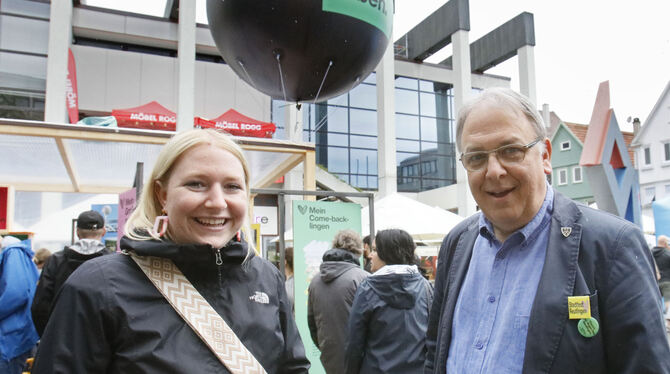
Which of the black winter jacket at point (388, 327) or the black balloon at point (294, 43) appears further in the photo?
the black balloon at point (294, 43)

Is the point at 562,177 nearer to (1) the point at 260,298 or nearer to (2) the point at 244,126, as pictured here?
(2) the point at 244,126

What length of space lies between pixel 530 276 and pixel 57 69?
687 inches

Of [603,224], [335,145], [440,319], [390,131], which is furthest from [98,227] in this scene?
[335,145]

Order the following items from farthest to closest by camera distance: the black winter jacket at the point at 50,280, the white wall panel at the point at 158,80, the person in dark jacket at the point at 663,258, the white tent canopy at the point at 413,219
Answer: the white wall panel at the point at 158,80 < the white tent canopy at the point at 413,219 < the person in dark jacket at the point at 663,258 < the black winter jacket at the point at 50,280

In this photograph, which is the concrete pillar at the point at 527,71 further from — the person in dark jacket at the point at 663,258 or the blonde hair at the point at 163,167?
the blonde hair at the point at 163,167

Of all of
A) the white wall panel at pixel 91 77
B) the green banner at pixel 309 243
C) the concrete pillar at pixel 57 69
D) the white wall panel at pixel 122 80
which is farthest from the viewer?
the white wall panel at pixel 122 80

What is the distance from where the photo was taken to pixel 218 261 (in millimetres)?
1649

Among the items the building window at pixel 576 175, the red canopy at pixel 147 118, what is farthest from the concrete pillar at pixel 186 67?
the building window at pixel 576 175

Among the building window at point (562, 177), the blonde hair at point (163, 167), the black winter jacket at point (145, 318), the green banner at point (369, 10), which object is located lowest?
the black winter jacket at point (145, 318)

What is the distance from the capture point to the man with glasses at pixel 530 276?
1.39 meters

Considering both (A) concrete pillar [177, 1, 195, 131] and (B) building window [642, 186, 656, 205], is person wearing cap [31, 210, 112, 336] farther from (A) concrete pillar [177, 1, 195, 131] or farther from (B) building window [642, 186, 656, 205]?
(B) building window [642, 186, 656, 205]

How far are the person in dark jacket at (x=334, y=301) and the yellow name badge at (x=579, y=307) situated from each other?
3079mm

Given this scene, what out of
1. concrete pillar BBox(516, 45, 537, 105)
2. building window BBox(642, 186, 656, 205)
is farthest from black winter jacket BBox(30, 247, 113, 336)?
building window BBox(642, 186, 656, 205)

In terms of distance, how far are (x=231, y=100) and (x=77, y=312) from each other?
2078cm
